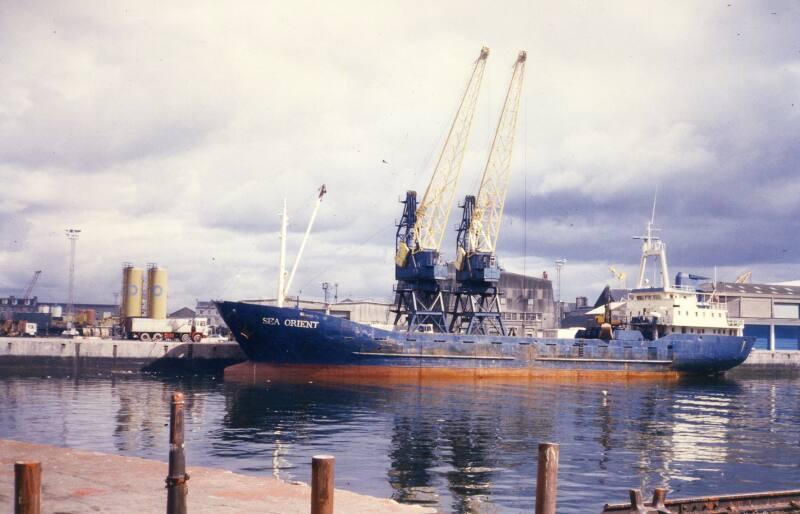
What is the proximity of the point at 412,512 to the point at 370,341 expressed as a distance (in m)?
41.1

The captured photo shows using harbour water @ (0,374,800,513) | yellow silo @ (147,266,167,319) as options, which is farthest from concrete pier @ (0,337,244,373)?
yellow silo @ (147,266,167,319)

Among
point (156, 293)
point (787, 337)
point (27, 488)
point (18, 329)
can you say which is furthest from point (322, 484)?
point (787, 337)

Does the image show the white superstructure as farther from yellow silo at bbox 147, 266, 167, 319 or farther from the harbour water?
yellow silo at bbox 147, 266, 167, 319

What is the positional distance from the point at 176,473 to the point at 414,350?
44.4 metres

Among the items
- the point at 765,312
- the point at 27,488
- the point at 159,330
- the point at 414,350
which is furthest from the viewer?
the point at 765,312

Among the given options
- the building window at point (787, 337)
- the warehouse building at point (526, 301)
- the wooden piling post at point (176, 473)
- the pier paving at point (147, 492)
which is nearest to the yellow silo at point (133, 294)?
the warehouse building at point (526, 301)

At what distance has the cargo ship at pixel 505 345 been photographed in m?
53.6

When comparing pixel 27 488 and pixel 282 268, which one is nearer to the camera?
pixel 27 488

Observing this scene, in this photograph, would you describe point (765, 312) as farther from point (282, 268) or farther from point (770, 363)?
point (282, 268)

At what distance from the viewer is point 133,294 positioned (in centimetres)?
8019

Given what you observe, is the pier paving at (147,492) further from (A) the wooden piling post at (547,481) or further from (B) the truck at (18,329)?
(B) the truck at (18,329)

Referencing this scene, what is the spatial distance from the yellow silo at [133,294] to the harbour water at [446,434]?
97.7 ft

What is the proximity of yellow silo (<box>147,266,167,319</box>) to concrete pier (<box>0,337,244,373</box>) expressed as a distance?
58.6 feet

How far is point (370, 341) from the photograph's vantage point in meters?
54.4
